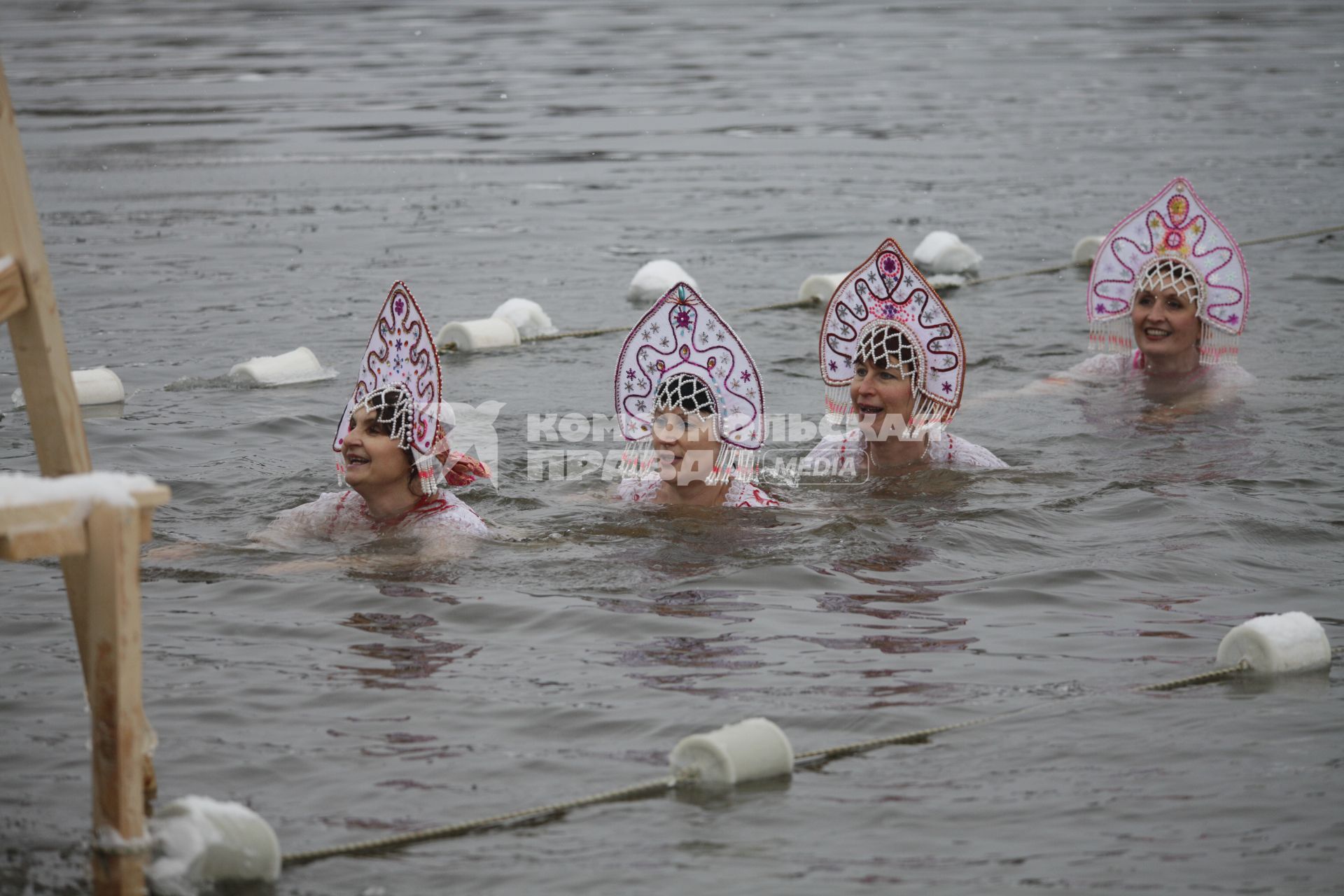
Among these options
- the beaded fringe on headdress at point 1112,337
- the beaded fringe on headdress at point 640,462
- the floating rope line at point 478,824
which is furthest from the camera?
the beaded fringe on headdress at point 1112,337

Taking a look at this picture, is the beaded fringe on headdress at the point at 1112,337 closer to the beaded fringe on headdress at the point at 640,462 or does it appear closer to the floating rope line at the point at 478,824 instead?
the beaded fringe on headdress at the point at 640,462

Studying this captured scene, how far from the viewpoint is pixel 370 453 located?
23.7ft

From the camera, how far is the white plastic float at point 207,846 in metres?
4.17

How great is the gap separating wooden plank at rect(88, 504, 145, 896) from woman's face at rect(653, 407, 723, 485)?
381 centimetres

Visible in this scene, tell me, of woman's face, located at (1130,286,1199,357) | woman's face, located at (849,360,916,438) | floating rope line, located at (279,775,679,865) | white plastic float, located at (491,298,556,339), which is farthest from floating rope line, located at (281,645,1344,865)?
white plastic float, located at (491,298,556,339)

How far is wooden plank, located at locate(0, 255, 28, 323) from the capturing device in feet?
13.1

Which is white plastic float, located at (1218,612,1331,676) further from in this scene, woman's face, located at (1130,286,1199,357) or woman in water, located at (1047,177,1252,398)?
woman's face, located at (1130,286,1199,357)

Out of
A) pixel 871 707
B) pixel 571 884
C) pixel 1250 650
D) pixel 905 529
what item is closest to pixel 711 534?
pixel 905 529

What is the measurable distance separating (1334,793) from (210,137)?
701 inches

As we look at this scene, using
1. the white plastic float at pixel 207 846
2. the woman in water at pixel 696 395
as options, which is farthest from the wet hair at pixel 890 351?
the white plastic float at pixel 207 846

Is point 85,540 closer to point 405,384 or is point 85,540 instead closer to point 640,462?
point 405,384

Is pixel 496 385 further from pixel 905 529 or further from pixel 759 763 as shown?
pixel 759 763

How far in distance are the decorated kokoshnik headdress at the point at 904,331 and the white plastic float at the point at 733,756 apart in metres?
3.51

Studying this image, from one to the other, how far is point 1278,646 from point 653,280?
26.1 ft
